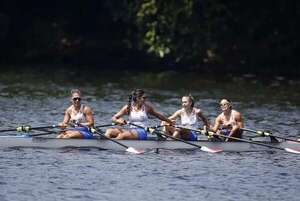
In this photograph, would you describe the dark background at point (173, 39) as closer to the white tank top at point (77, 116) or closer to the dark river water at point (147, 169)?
the dark river water at point (147, 169)

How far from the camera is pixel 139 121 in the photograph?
2859cm

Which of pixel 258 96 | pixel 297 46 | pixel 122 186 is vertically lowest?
pixel 122 186

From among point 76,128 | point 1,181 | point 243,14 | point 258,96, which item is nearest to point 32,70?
point 243,14

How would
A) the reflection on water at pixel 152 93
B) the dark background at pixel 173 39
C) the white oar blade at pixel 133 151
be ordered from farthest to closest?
the dark background at pixel 173 39
the reflection on water at pixel 152 93
the white oar blade at pixel 133 151

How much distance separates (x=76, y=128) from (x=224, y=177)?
5.76 m

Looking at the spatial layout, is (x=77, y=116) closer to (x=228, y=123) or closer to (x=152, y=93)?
(x=228, y=123)

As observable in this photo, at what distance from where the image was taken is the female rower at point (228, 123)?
93.3ft

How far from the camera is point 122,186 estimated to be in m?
23.3

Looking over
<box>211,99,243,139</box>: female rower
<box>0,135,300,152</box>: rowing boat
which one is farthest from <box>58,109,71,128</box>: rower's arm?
<box>211,99,243,139</box>: female rower

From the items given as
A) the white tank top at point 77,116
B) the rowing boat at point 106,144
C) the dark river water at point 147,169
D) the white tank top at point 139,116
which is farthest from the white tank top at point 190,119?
the white tank top at point 77,116

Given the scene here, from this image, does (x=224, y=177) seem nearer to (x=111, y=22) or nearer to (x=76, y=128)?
(x=76, y=128)

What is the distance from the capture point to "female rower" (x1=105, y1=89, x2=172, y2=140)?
28125mm

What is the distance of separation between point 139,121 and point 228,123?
283 cm

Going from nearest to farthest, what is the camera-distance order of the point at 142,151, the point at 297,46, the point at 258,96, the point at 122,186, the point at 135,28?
the point at 122,186
the point at 142,151
the point at 258,96
the point at 297,46
the point at 135,28
